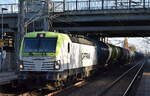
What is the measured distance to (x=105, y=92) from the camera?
21391 mm

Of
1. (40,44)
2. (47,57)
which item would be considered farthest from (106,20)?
(47,57)

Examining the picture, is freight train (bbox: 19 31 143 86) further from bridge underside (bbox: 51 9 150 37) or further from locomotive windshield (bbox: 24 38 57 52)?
bridge underside (bbox: 51 9 150 37)

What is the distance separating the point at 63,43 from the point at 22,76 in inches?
116

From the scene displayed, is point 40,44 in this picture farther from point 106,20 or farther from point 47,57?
point 106,20

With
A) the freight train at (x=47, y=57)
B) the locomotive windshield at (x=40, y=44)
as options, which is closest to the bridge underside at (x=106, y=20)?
the freight train at (x=47, y=57)

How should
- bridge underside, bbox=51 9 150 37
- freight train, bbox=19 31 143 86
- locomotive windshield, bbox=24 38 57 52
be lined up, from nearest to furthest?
freight train, bbox=19 31 143 86, locomotive windshield, bbox=24 38 57 52, bridge underside, bbox=51 9 150 37

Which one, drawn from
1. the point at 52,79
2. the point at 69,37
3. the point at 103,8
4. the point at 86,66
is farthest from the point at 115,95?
the point at 103,8

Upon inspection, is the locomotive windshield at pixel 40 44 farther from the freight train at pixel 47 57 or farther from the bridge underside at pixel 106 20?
the bridge underside at pixel 106 20

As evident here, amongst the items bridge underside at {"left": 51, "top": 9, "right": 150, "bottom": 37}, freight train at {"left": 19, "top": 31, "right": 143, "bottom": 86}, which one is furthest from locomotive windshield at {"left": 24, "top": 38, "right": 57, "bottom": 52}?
bridge underside at {"left": 51, "top": 9, "right": 150, "bottom": 37}

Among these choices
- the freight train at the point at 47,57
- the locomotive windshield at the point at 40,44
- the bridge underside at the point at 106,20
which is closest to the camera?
the freight train at the point at 47,57

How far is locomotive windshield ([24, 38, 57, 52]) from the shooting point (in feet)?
68.1

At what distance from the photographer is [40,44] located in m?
21.0

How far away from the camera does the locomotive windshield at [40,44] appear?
817 inches

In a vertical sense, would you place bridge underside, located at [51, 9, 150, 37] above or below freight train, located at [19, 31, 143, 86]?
above
